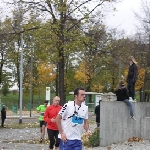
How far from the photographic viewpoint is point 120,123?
15883mm

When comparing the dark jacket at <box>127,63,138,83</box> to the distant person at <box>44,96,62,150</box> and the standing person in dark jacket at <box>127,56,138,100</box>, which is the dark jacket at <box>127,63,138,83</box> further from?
the distant person at <box>44,96,62,150</box>

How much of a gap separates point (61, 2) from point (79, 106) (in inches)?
718

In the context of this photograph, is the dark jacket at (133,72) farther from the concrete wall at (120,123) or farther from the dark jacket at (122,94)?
the concrete wall at (120,123)


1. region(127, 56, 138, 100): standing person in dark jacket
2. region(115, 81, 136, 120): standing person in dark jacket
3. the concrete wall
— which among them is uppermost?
region(127, 56, 138, 100): standing person in dark jacket

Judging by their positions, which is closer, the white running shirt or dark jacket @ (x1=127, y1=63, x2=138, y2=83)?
the white running shirt

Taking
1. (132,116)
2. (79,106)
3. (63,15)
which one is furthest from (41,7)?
(79,106)

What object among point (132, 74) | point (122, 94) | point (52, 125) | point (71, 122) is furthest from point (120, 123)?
point (71, 122)

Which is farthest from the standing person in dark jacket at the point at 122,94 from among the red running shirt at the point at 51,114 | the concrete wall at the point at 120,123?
the red running shirt at the point at 51,114

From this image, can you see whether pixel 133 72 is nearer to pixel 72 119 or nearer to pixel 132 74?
pixel 132 74

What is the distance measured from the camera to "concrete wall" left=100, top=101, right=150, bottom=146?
15.4 meters

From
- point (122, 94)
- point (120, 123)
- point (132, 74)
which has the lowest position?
point (120, 123)

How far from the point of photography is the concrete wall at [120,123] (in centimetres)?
1541

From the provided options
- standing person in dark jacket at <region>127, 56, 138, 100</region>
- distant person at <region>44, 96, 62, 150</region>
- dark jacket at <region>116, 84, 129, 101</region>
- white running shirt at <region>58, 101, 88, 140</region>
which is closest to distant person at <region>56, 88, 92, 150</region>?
white running shirt at <region>58, 101, 88, 140</region>

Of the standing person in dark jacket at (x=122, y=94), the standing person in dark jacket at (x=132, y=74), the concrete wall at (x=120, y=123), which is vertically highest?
the standing person in dark jacket at (x=132, y=74)
